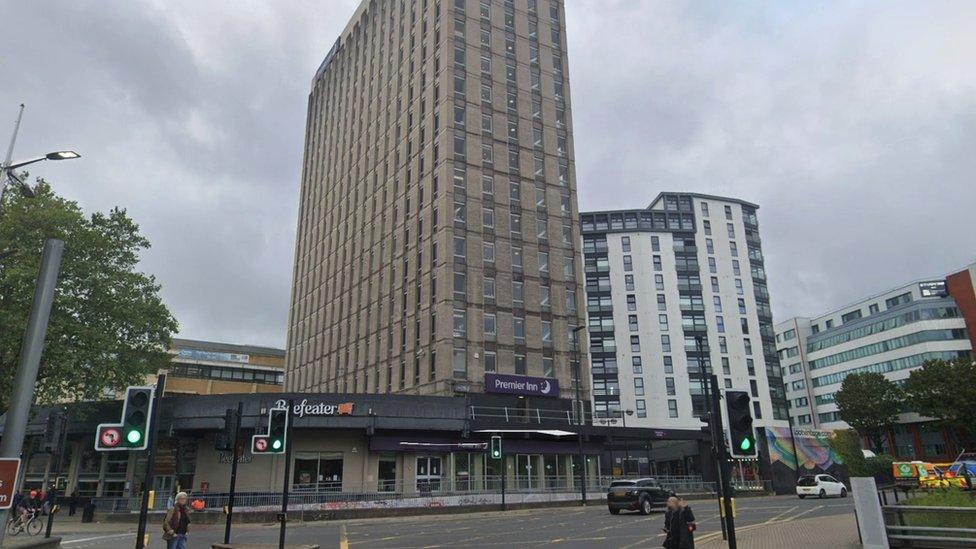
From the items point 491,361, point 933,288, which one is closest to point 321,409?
point 491,361

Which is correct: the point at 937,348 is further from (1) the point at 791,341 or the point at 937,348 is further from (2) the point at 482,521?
(2) the point at 482,521

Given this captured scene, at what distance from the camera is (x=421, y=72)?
61.8 m

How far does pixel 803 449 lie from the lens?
60.8 m

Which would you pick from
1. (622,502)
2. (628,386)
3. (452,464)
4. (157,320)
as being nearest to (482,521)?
(622,502)

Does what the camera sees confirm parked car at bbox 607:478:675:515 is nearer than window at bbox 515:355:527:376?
Yes

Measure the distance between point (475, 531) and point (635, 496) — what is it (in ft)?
30.4

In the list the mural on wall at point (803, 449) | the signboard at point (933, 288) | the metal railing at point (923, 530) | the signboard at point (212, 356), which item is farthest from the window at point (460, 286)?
the signboard at point (933, 288)

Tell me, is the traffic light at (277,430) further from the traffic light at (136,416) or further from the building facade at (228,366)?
the building facade at (228,366)

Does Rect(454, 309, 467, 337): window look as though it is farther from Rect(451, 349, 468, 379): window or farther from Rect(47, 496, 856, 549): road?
Rect(47, 496, 856, 549): road

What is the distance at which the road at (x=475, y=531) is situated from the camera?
20609mm

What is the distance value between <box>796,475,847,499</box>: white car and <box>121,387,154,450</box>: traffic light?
43114mm

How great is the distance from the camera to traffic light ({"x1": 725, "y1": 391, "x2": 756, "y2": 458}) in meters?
11.3

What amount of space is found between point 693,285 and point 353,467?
77.7 m

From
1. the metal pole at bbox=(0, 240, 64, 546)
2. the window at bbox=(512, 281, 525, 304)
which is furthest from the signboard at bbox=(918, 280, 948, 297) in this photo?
the metal pole at bbox=(0, 240, 64, 546)
